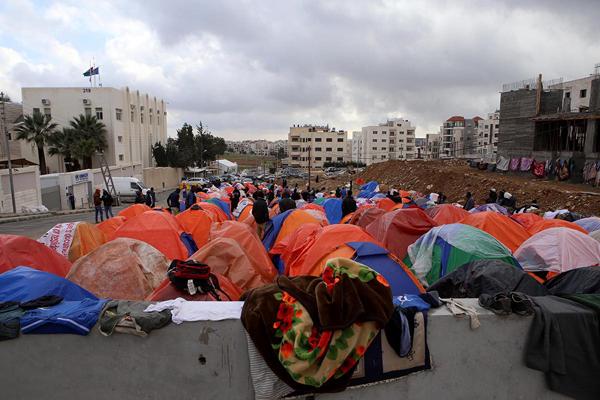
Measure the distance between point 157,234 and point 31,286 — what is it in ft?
12.7

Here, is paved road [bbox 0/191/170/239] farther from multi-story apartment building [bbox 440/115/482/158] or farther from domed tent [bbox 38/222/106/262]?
multi-story apartment building [bbox 440/115/482/158]

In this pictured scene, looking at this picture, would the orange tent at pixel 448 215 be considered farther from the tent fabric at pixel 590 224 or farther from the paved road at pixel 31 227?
the paved road at pixel 31 227

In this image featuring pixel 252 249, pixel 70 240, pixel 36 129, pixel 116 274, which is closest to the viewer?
pixel 116 274

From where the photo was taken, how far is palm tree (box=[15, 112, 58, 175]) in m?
35.3

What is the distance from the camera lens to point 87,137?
38.8 meters

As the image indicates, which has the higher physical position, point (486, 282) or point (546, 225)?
point (486, 282)

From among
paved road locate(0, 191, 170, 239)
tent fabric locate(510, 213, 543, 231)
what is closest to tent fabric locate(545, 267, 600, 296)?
tent fabric locate(510, 213, 543, 231)

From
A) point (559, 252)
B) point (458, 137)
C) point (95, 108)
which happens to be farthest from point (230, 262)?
point (458, 137)

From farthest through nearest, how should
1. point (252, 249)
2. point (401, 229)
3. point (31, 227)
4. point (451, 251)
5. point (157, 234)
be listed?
1. point (31, 227)
2. point (401, 229)
3. point (157, 234)
4. point (252, 249)
5. point (451, 251)

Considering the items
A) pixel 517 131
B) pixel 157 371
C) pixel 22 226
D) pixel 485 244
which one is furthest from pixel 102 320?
pixel 517 131

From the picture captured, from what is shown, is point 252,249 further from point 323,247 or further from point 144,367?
point 144,367

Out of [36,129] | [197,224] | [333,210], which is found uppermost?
[36,129]

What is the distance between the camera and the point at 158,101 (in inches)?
2211


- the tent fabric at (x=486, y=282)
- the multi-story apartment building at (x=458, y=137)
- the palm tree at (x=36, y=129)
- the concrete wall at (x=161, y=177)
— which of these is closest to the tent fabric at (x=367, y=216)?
the tent fabric at (x=486, y=282)
